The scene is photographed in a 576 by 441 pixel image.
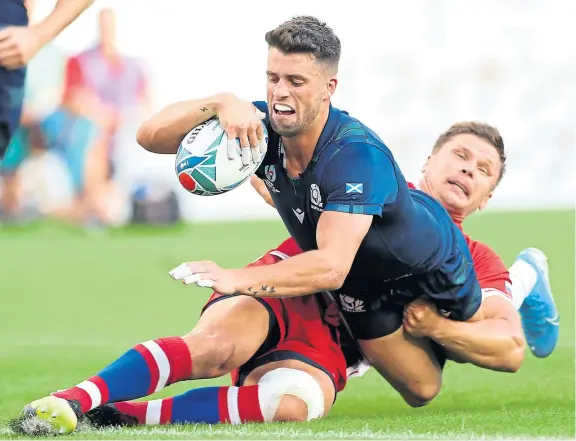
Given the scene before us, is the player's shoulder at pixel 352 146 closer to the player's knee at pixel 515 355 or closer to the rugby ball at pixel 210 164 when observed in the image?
the rugby ball at pixel 210 164

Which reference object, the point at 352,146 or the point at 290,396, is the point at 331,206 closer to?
the point at 352,146

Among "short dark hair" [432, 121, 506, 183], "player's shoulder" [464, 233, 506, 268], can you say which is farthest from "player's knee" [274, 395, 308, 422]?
"short dark hair" [432, 121, 506, 183]

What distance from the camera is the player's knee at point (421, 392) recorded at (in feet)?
19.3

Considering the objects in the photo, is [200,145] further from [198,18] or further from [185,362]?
[198,18]

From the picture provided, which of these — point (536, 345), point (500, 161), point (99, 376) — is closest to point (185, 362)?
point (99, 376)

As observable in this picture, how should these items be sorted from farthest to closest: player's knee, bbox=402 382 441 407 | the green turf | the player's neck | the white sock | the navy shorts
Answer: the white sock, player's knee, bbox=402 382 441 407, the navy shorts, the green turf, the player's neck

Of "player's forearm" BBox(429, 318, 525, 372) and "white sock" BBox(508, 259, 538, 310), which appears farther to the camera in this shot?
"white sock" BBox(508, 259, 538, 310)

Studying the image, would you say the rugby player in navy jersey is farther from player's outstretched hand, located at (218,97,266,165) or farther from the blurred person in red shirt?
the blurred person in red shirt

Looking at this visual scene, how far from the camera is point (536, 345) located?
7.46m

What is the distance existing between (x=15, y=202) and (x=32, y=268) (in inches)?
173

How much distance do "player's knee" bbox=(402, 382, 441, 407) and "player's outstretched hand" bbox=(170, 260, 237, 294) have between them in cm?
163

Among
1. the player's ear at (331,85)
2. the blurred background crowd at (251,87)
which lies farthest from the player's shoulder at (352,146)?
the blurred background crowd at (251,87)

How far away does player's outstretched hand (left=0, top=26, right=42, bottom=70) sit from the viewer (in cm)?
562

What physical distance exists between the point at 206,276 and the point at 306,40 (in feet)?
3.92
